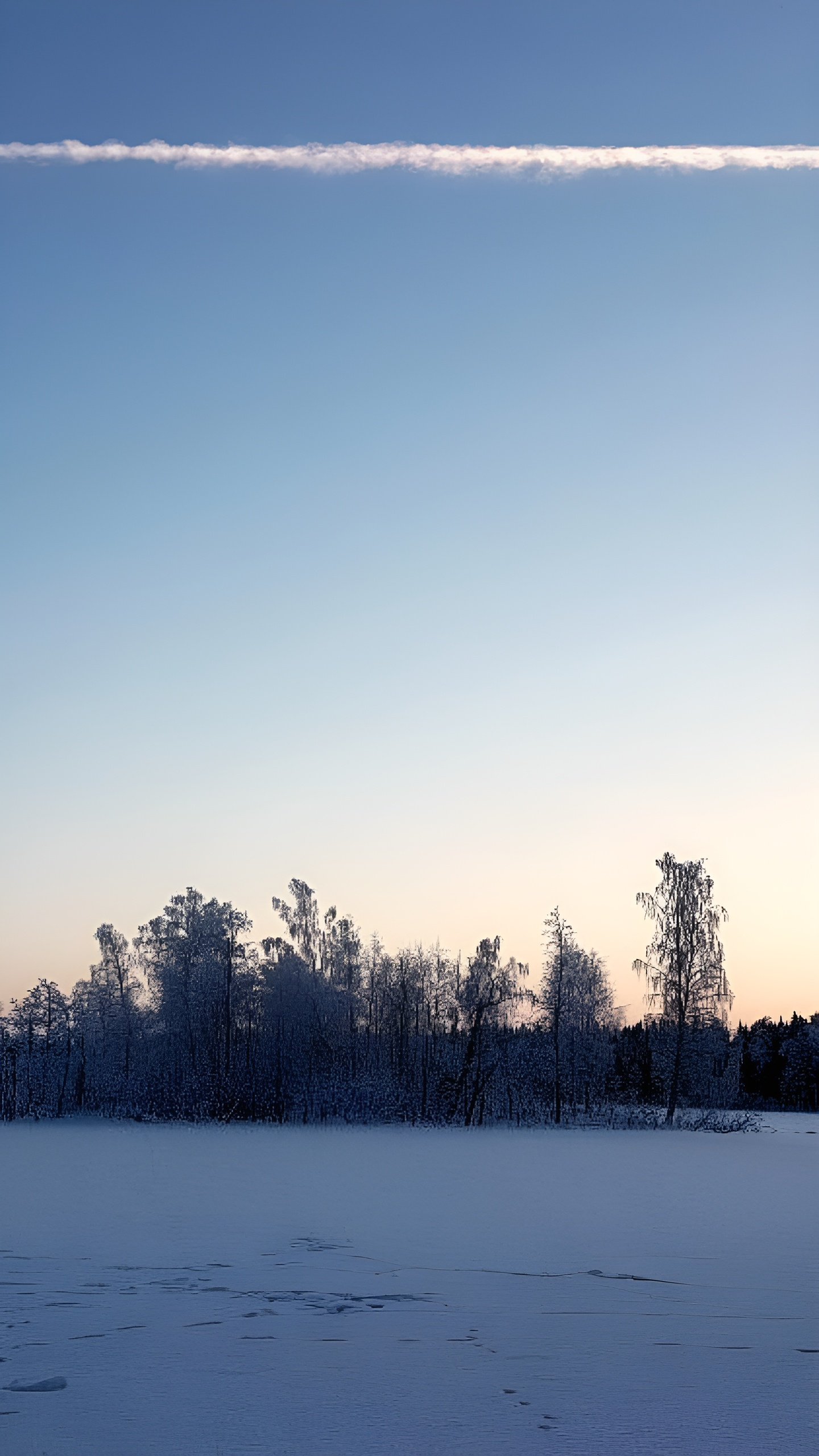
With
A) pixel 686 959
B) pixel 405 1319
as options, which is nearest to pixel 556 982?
pixel 686 959

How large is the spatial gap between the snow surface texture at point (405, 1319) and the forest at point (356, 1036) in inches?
933

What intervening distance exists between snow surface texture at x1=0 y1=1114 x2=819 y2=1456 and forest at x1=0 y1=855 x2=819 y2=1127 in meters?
23.7

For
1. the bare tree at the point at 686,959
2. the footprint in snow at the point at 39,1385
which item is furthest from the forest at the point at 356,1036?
the footprint in snow at the point at 39,1385

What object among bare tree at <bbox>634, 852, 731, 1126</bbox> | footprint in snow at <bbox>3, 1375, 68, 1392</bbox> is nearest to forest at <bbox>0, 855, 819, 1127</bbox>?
bare tree at <bbox>634, 852, 731, 1126</bbox>

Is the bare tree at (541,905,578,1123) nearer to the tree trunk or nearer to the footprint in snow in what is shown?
the tree trunk

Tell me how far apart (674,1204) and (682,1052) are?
26.5m

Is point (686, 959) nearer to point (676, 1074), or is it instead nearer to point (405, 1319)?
point (676, 1074)

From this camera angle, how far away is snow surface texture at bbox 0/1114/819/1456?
550 centimetres

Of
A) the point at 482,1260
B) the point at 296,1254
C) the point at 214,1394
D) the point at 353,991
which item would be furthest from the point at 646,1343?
the point at 353,991

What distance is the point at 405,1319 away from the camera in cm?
809

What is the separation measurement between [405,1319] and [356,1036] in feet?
173

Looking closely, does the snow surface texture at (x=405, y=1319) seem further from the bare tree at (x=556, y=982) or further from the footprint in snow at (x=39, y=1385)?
the bare tree at (x=556, y=982)

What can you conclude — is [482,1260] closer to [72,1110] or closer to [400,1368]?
[400,1368]

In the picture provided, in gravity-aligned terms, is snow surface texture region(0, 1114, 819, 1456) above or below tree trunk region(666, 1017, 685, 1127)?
above
